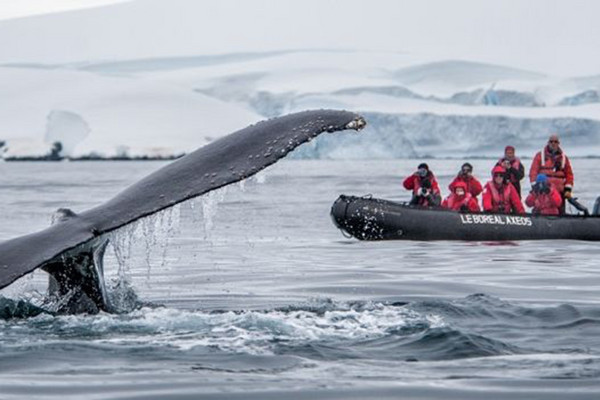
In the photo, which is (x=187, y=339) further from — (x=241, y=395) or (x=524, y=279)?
(x=524, y=279)

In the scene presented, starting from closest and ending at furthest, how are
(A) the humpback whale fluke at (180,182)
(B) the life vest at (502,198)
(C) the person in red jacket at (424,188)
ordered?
1. (A) the humpback whale fluke at (180,182)
2. (C) the person in red jacket at (424,188)
3. (B) the life vest at (502,198)

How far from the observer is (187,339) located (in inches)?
199

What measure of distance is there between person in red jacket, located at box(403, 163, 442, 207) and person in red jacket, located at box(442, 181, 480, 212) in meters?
0.23

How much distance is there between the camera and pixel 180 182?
4262 mm

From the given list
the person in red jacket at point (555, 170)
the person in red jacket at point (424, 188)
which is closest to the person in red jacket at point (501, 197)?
the person in red jacket at point (555, 170)

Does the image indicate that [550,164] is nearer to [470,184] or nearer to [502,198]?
[502,198]

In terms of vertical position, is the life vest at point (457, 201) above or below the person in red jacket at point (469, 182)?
below

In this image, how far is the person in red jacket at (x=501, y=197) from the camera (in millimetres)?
14875

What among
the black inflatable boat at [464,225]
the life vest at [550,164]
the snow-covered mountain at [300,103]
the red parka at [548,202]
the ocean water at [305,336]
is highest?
the snow-covered mountain at [300,103]

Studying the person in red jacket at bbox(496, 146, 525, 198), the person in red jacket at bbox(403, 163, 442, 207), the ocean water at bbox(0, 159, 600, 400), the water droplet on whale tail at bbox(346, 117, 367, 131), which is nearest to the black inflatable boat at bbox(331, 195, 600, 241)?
the person in red jacket at bbox(403, 163, 442, 207)

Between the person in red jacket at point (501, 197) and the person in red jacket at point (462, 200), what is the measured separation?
14 cm

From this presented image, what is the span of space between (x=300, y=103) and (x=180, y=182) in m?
46.7

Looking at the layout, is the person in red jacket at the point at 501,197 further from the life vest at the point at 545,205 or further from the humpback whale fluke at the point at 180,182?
the humpback whale fluke at the point at 180,182

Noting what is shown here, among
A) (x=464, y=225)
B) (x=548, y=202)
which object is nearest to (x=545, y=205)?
(x=548, y=202)
